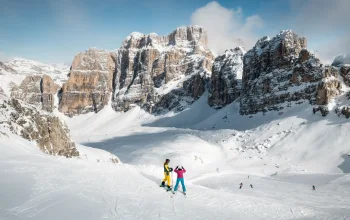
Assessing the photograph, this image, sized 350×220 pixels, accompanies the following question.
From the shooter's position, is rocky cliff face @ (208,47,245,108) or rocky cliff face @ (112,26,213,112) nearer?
rocky cliff face @ (208,47,245,108)

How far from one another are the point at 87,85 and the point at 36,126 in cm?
15292

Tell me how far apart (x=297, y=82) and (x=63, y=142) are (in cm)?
6480

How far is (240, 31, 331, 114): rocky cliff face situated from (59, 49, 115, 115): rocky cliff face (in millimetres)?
95309

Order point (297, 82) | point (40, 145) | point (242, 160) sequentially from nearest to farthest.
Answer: point (40, 145) → point (242, 160) → point (297, 82)

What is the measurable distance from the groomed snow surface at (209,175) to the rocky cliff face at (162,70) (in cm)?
3290

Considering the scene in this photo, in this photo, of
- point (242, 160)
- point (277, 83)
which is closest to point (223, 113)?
point (277, 83)

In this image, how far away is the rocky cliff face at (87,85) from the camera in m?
168

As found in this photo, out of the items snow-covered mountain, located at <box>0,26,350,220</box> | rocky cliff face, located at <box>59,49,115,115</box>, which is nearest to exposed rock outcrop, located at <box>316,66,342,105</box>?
snow-covered mountain, located at <box>0,26,350,220</box>

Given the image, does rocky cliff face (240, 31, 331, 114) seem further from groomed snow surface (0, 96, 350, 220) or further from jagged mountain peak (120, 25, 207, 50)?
jagged mountain peak (120, 25, 207, 50)

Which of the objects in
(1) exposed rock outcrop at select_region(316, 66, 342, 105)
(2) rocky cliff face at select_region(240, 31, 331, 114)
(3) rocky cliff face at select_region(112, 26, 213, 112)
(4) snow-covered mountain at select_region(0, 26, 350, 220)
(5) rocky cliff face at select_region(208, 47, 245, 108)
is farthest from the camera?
(3) rocky cliff face at select_region(112, 26, 213, 112)

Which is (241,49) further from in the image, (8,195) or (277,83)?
(8,195)

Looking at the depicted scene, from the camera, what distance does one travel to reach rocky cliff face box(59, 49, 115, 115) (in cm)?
16838

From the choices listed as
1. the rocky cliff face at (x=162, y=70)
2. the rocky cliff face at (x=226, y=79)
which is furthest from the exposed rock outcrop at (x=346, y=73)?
the rocky cliff face at (x=162, y=70)

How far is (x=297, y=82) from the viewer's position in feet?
250
